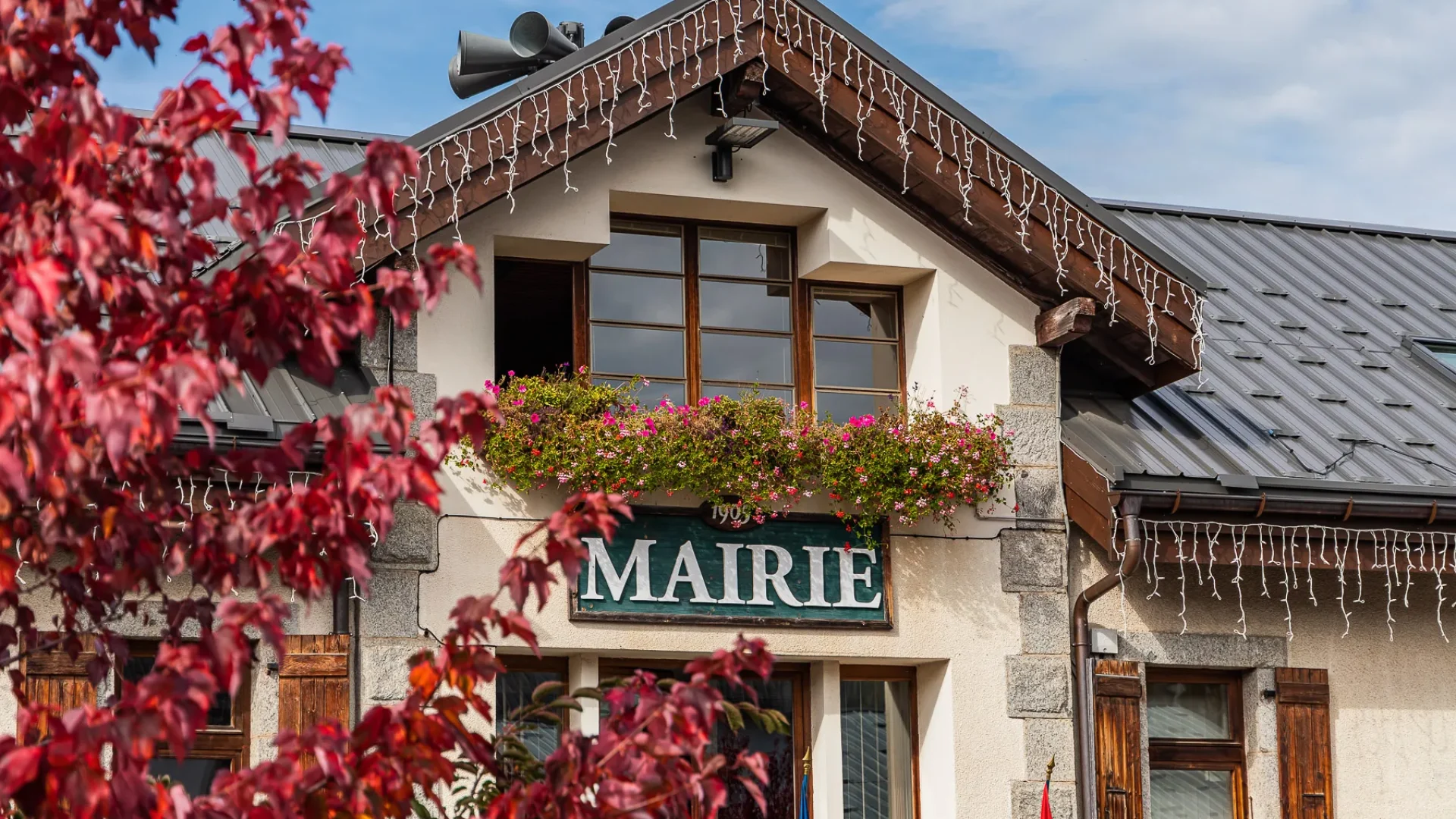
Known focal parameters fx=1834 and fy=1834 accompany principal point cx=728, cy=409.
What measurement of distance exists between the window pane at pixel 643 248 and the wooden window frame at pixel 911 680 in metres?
2.23

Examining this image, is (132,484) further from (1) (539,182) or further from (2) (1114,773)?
(2) (1114,773)

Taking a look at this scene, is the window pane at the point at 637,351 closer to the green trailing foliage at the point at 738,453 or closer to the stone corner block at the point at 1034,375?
the green trailing foliage at the point at 738,453

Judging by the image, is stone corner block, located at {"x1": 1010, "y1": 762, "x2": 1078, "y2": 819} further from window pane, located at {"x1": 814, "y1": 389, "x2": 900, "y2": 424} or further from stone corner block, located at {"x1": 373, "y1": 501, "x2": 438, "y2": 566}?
stone corner block, located at {"x1": 373, "y1": 501, "x2": 438, "y2": 566}

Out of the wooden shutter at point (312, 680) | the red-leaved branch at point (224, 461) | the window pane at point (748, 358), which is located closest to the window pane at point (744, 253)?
the window pane at point (748, 358)

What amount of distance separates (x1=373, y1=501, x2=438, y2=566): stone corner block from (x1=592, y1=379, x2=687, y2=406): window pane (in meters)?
1.20

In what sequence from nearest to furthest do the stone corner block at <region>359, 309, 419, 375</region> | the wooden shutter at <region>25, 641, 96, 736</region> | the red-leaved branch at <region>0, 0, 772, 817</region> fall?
the red-leaved branch at <region>0, 0, 772, 817</region> < the wooden shutter at <region>25, 641, 96, 736</region> < the stone corner block at <region>359, 309, 419, 375</region>

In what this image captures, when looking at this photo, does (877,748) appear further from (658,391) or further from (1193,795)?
(658,391)

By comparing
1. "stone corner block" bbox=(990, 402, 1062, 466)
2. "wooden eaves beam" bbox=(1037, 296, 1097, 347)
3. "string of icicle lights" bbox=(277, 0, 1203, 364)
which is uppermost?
"string of icicle lights" bbox=(277, 0, 1203, 364)

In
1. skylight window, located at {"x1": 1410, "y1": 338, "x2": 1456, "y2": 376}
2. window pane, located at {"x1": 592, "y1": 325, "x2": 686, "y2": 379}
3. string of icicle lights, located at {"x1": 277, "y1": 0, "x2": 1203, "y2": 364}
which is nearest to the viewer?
string of icicle lights, located at {"x1": 277, "y1": 0, "x2": 1203, "y2": 364}

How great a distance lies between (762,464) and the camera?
335 inches

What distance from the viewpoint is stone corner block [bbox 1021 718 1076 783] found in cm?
903

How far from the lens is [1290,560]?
9266 millimetres

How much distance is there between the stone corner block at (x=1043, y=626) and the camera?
30.1 feet

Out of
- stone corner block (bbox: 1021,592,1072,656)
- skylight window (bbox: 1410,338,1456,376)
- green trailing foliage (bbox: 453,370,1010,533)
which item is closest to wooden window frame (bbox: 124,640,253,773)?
green trailing foliage (bbox: 453,370,1010,533)
